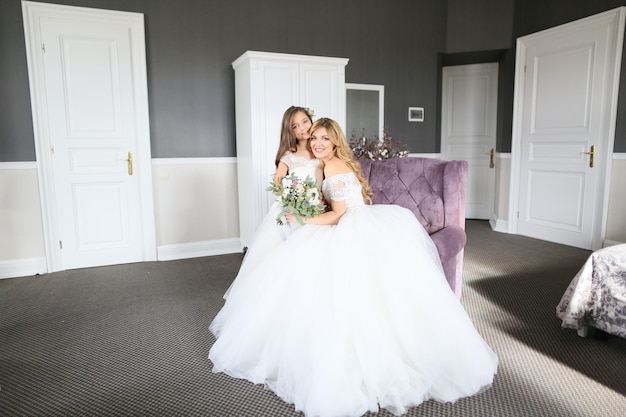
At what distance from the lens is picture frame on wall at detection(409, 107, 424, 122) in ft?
20.2

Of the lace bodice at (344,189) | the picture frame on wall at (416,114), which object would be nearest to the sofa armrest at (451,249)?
the lace bodice at (344,189)

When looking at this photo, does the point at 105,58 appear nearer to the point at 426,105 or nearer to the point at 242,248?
the point at 242,248

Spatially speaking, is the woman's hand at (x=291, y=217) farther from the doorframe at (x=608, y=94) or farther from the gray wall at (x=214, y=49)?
the doorframe at (x=608, y=94)

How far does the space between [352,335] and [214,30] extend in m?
3.84

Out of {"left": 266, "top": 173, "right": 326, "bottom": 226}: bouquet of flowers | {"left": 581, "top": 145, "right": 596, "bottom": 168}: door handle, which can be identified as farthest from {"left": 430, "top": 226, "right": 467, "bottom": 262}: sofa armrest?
{"left": 581, "top": 145, "right": 596, "bottom": 168}: door handle

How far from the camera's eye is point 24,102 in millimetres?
4059

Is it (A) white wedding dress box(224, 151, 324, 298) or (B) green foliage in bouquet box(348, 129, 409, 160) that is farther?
(B) green foliage in bouquet box(348, 129, 409, 160)

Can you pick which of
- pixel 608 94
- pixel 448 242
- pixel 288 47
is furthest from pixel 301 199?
pixel 608 94

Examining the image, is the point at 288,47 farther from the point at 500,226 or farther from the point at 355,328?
the point at 355,328

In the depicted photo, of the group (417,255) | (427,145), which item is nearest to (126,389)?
(417,255)

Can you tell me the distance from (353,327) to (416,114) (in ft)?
15.4

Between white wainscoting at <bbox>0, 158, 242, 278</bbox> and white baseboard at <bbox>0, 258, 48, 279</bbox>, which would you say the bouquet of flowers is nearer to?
white wainscoting at <bbox>0, 158, 242, 278</bbox>

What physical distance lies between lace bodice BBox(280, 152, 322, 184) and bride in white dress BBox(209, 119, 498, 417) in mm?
460

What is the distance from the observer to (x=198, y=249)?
4898 millimetres
